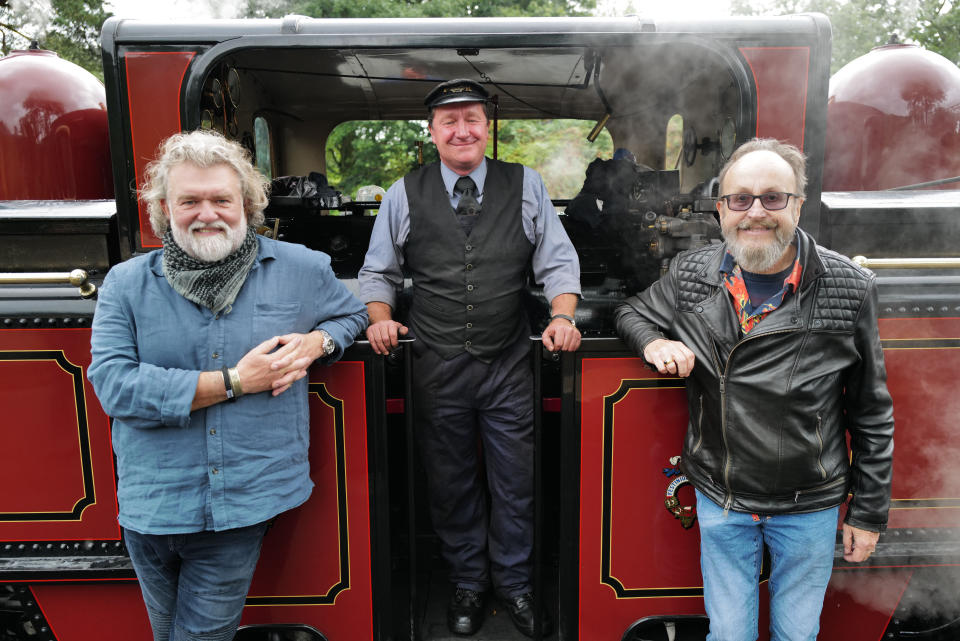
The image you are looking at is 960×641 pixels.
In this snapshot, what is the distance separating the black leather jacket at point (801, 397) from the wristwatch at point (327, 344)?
943 millimetres

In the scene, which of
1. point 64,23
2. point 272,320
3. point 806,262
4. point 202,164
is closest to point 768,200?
point 806,262

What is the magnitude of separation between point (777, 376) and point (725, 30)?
1161 mm

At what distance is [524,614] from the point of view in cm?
221

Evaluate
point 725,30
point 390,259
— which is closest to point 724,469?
point 390,259

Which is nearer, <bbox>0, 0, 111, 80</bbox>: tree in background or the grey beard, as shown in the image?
the grey beard

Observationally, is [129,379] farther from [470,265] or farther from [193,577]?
[470,265]

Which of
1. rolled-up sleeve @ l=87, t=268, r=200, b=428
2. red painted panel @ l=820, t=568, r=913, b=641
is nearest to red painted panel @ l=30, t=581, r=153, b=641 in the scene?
rolled-up sleeve @ l=87, t=268, r=200, b=428

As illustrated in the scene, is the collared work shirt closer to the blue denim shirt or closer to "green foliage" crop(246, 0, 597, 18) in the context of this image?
the blue denim shirt

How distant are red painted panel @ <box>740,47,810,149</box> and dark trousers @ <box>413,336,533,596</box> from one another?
107 centimetres

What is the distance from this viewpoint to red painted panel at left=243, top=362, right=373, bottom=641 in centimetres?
197

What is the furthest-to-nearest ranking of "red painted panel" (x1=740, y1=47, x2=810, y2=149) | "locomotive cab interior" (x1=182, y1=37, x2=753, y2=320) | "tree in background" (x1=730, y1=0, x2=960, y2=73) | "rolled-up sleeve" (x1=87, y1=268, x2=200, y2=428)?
"tree in background" (x1=730, y1=0, x2=960, y2=73) → "locomotive cab interior" (x1=182, y1=37, x2=753, y2=320) → "red painted panel" (x1=740, y1=47, x2=810, y2=149) → "rolled-up sleeve" (x1=87, y1=268, x2=200, y2=428)

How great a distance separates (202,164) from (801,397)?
1.52m

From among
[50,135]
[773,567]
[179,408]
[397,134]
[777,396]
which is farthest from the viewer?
[397,134]

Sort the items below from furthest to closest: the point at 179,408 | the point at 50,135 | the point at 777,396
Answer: the point at 50,135
the point at 777,396
the point at 179,408
